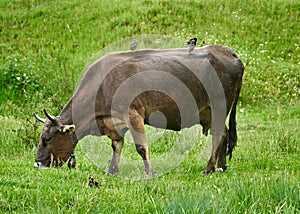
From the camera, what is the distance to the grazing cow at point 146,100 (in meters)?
8.70

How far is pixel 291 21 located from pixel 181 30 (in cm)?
474

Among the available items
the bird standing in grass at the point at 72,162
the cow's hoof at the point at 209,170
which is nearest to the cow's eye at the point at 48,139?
the bird standing in grass at the point at 72,162

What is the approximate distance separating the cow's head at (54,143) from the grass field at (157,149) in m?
0.22

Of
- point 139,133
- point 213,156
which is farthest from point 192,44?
point 213,156

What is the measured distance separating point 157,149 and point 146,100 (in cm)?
202

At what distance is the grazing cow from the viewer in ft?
28.6

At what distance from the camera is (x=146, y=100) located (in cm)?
888

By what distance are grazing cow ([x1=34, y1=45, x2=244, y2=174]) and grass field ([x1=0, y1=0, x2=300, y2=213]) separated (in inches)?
18.8

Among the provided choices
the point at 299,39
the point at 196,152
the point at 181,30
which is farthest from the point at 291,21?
the point at 196,152

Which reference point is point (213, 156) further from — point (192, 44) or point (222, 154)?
point (192, 44)

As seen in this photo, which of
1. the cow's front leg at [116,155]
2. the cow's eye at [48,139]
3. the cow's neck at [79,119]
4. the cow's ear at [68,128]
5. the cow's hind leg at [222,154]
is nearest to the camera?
the cow's ear at [68,128]

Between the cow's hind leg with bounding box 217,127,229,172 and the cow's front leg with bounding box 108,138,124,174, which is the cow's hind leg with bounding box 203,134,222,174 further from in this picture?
the cow's front leg with bounding box 108,138,124,174

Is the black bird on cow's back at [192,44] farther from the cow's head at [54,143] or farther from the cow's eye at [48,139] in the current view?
the cow's eye at [48,139]

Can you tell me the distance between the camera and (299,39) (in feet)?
71.0
